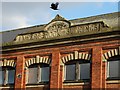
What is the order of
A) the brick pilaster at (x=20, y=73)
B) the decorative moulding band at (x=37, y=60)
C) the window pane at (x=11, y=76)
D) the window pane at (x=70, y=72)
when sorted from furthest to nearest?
1. the window pane at (x=11, y=76)
2. the brick pilaster at (x=20, y=73)
3. the decorative moulding band at (x=37, y=60)
4. the window pane at (x=70, y=72)

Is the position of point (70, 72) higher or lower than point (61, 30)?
lower

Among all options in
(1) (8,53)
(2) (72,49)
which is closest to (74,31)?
(2) (72,49)

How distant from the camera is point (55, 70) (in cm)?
2342

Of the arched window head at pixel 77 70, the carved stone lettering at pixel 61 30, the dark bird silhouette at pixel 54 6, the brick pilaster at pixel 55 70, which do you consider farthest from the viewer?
the brick pilaster at pixel 55 70

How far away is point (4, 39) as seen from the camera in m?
29.9

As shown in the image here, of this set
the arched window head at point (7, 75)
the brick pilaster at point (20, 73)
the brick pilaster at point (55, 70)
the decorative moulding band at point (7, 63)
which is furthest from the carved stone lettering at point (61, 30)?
the arched window head at point (7, 75)

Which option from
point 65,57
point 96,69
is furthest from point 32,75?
point 96,69

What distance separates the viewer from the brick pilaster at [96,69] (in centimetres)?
2142

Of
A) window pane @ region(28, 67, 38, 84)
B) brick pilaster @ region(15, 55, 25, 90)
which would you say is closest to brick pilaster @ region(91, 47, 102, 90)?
window pane @ region(28, 67, 38, 84)

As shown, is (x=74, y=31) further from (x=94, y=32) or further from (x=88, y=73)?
(x=88, y=73)

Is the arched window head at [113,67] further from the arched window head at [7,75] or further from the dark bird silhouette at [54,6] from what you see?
the arched window head at [7,75]

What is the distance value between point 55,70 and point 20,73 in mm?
3297

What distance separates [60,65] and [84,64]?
1.84m

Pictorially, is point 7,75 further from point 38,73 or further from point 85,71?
point 85,71
